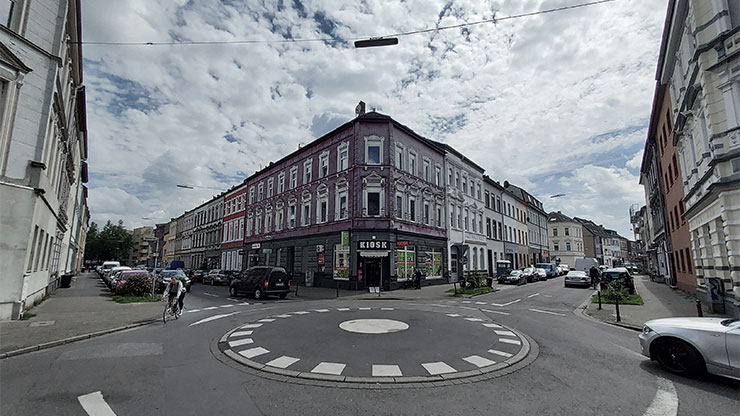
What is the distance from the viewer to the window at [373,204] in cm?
2661

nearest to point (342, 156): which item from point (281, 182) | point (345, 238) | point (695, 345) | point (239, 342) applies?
point (345, 238)

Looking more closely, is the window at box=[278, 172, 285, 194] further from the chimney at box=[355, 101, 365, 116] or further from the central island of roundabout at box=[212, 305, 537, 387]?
the central island of roundabout at box=[212, 305, 537, 387]

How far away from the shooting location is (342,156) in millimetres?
29328

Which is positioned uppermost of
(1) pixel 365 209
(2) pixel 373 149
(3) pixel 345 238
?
(2) pixel 373 149

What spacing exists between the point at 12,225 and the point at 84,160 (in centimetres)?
3550

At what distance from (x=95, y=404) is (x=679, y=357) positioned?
371 inches

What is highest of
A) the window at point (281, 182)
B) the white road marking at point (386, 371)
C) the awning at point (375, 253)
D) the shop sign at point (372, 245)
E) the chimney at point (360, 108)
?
the chimney at point (360, 108)

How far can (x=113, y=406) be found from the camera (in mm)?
4793

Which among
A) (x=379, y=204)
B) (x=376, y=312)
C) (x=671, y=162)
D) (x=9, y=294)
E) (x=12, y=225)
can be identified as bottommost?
(x=376, y=312)

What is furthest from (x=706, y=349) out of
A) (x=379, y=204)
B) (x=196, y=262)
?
(x=196, y=262)

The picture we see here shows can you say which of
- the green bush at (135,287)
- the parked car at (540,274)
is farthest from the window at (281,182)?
the parked car at (540,274)

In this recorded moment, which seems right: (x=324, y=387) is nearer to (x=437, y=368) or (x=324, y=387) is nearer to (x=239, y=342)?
(x=437, y=368)

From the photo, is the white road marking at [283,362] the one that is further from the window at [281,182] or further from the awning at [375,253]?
the window at [281,182]

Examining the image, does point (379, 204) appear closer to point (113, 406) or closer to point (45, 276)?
point (45, 276)
